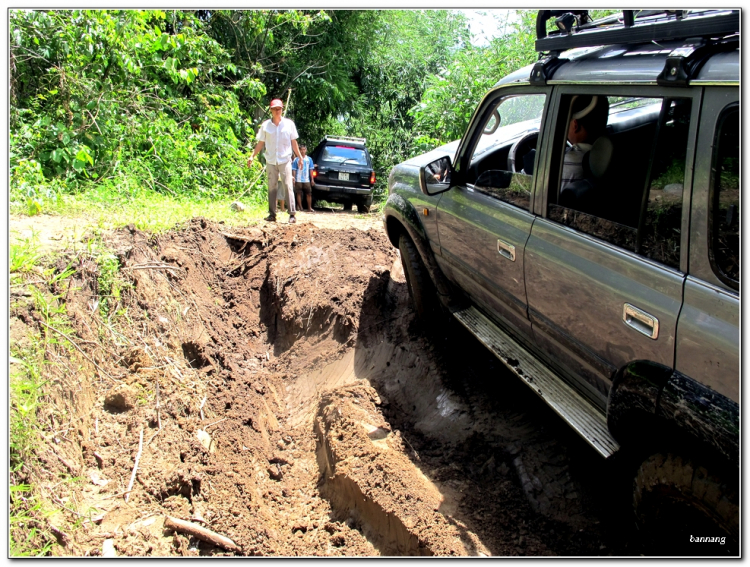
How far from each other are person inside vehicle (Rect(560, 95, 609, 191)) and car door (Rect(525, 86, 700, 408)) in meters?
0.04

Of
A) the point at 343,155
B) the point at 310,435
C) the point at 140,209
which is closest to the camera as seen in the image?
the point at 310,435

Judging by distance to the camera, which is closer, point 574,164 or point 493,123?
point 574,164

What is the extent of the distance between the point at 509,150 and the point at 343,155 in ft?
38.9

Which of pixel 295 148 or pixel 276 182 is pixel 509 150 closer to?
pixel 276 182

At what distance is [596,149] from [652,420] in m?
1.39

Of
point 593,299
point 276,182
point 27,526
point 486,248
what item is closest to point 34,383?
point 27,526

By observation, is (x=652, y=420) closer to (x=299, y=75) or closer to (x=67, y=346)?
(x=67, y=346)

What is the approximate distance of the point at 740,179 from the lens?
2.21m

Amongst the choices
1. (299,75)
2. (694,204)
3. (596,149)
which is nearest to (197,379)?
(596,149)

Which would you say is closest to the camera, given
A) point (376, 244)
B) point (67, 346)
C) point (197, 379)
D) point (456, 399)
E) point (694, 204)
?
point (694, 204)

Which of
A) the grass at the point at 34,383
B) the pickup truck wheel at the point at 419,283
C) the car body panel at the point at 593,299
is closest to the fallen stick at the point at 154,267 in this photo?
the grass at the point at 34,383

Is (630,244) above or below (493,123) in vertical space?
below

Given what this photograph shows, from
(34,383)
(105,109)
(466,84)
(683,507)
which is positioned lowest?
(683,507)

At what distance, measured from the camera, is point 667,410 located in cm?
239
